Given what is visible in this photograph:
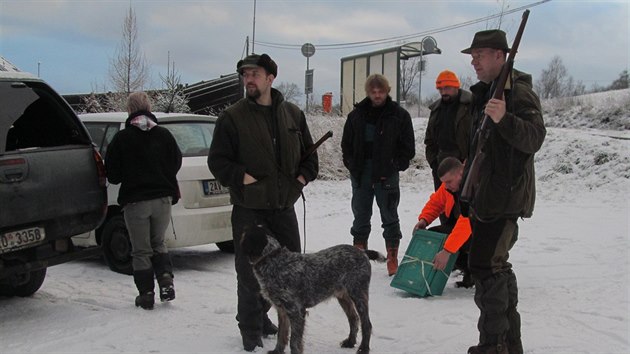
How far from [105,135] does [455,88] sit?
13.1ft

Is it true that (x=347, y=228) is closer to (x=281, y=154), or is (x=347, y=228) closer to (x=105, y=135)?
(x=105, y=135)

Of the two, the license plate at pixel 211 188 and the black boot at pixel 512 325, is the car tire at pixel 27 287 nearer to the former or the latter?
the license plate at pixel 211 188

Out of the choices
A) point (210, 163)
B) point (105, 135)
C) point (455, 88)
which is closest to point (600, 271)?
point (455, 88)

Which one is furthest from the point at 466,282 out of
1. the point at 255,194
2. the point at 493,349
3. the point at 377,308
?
the point at 255,194

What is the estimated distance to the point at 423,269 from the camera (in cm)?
551

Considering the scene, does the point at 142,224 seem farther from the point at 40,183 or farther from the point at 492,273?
the point at 492,273

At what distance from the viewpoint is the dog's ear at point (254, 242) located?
12.5ft

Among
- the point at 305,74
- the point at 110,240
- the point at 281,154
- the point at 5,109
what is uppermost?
the point at 305,74

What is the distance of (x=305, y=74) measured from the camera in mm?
22188

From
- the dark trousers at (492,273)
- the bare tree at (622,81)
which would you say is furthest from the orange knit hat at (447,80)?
the bare tree at (622,81)

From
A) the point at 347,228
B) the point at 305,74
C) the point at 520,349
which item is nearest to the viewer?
the point at 520,349

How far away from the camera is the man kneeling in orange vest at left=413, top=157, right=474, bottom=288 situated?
5051mm

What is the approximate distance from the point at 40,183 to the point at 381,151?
3.31 m

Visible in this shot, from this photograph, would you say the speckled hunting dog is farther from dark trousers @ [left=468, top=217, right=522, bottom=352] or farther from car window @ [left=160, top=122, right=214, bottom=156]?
car window @ [left=160, top=122, right=214, bottom=156]
